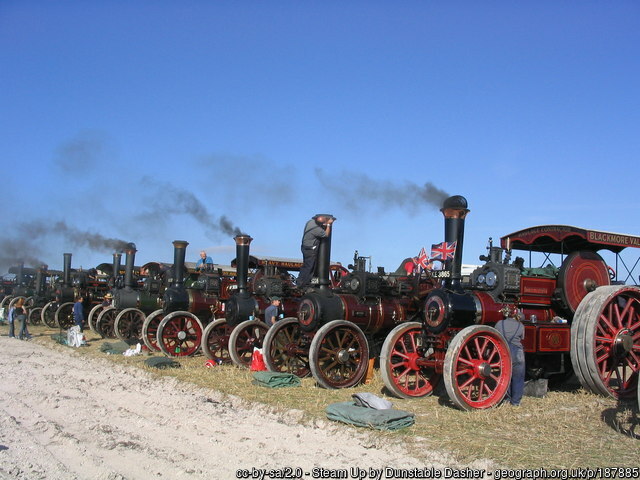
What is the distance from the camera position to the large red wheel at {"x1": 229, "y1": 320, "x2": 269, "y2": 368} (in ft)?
33.3

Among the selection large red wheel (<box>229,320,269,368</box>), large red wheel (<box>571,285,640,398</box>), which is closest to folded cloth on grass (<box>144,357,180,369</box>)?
large red wheel (<box>229,320,269,368</box>)

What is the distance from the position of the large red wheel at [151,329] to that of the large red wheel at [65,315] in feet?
21.3

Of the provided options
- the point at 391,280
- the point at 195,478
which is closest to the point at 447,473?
the point at 195,478

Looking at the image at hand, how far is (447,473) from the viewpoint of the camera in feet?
14.0

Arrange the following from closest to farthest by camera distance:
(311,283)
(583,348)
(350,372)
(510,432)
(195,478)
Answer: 1. (195,478)
2. (510,432)
3. (583,348)
4. (350,372)
5. (311,283)

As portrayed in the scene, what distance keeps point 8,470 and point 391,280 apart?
20.6 ft

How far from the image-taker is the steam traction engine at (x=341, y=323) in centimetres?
821

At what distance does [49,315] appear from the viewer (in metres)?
20.8

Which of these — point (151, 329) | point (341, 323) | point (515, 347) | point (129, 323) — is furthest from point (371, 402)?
point (129, 323)

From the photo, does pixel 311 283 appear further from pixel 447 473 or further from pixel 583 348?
pixel 447 473

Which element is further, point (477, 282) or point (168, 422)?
point (477, 282)

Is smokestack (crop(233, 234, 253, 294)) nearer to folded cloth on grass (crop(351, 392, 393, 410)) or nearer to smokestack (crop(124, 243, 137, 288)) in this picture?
folded cloth on grass (crop(351, 392, 393, 410))

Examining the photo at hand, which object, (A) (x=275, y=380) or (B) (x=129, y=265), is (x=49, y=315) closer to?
(B) (x=129, y=265)

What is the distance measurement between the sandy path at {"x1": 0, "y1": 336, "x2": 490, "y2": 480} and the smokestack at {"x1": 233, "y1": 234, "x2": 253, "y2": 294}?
3.21 m
